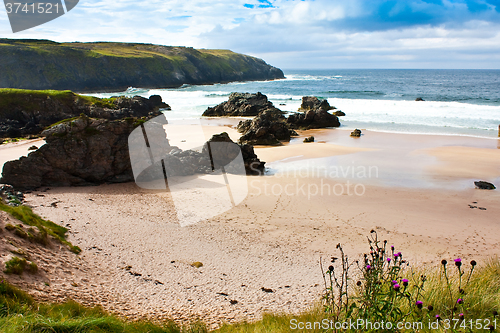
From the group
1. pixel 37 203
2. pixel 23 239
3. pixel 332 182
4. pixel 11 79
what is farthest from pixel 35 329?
pixel 11 79

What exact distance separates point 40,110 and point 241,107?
1759cm

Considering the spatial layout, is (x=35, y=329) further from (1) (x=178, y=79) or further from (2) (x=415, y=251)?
(1) (x=178, y=79)

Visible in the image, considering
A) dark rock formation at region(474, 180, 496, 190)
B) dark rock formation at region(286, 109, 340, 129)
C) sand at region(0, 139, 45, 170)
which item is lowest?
dark rock formation at region(474, 180, 496, 190)

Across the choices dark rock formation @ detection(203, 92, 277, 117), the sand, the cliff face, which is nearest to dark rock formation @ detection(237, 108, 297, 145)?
dark rock formation @ detection(203, 92, 277, 117)

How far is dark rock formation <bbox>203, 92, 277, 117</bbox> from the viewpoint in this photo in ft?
111

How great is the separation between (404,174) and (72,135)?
1240 cm

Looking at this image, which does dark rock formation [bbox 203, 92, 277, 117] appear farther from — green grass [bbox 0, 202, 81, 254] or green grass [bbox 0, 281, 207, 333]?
green grass [bbox 0, 281, 207, 333]

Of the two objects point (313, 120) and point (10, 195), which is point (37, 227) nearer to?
point (10, 195)

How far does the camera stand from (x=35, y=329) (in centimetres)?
320

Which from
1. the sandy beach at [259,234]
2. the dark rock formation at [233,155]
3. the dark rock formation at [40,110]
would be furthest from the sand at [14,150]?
the dark rock formation at [233,155]

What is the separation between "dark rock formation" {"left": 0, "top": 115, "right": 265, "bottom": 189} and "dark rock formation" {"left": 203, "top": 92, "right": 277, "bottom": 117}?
22.0m

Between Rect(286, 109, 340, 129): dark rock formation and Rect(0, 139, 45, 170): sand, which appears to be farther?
Rect(286, 109, 340, 129): dark rock formation

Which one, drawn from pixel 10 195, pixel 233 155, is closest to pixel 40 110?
pixel 233 155

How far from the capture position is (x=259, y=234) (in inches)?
312
